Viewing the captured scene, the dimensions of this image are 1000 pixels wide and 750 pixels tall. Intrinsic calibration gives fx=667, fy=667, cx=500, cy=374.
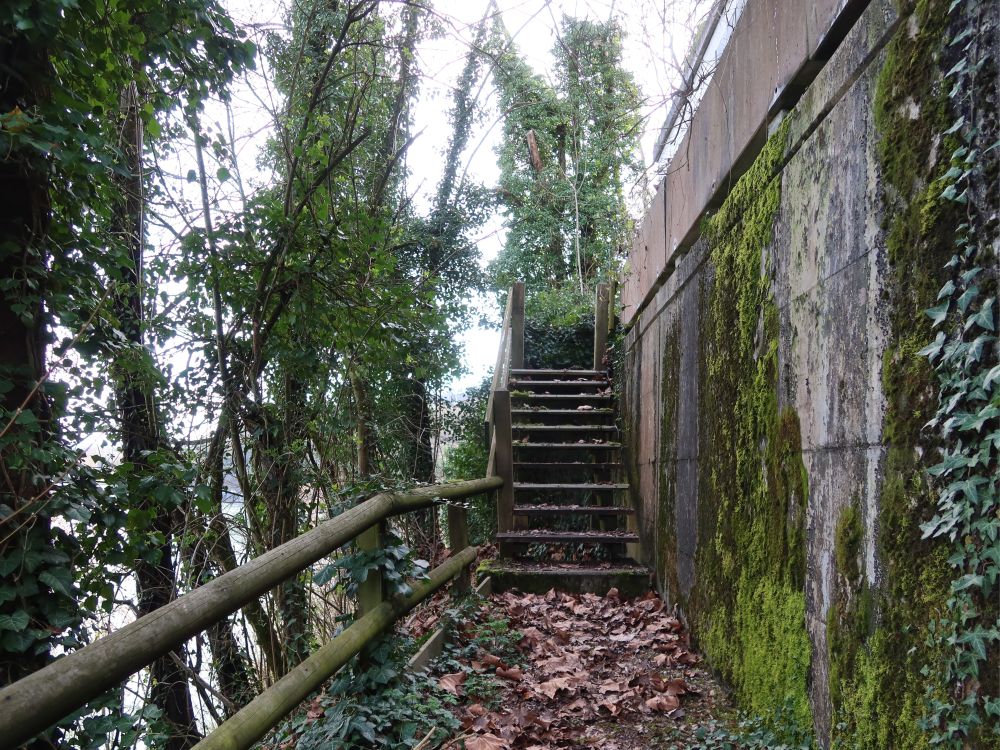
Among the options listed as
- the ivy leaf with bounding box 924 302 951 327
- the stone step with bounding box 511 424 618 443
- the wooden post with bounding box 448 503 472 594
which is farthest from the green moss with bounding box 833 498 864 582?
the stone step with bounding box 511 424 618 443

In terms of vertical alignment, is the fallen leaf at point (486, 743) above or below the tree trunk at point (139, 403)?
below

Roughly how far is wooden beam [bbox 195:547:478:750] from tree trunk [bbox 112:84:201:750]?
121 centimetres

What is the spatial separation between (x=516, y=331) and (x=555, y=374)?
3.05ft

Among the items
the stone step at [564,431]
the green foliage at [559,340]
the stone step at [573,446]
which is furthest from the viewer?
the green foliage at [559,340]

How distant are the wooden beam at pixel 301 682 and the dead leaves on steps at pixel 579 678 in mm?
540

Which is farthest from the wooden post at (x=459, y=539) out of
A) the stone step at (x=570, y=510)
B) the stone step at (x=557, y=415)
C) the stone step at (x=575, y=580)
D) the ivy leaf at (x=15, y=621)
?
the stone step at (x=557, y=415)

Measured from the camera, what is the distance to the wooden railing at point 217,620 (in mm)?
989

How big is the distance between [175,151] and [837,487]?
408cm

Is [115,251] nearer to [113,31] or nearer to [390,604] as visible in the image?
[113,31]

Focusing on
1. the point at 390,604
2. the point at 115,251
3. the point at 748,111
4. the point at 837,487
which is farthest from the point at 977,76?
the point at 115,251

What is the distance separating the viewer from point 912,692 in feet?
5.07

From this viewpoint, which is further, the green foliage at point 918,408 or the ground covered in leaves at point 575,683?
the ground covered in leaves at point 575,683

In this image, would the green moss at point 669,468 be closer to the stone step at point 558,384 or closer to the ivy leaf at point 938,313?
the ivy leaf at point 938,313

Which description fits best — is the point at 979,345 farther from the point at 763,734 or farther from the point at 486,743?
the point at 486,743
